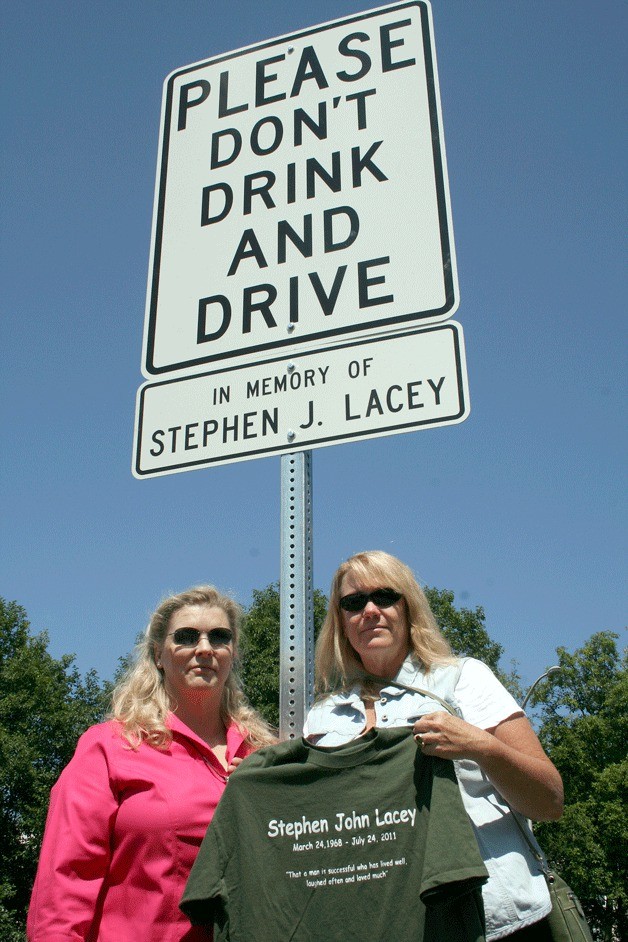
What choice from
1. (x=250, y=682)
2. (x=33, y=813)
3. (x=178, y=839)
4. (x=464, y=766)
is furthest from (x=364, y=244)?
(x=33, y=813)

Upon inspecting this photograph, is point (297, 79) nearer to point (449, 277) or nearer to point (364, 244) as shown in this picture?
point (364, 244)

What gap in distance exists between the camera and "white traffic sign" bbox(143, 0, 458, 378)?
96.3 inches

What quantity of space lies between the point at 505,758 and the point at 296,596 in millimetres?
725

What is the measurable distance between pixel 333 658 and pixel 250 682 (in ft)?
76.9

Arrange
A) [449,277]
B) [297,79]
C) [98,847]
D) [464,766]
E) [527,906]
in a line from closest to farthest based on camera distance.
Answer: [527,906] → [464,766] → [98,847] → [449,277] → [297,79]

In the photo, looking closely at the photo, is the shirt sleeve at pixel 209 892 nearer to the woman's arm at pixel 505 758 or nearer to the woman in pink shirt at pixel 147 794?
the woman in pink shirt at pixel 147 794

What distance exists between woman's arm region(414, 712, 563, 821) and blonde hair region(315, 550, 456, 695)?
0.45 m

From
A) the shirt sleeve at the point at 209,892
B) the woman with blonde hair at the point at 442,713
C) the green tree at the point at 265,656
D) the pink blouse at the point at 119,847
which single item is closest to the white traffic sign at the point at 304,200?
the woman with blonde hair at the point at 442,713

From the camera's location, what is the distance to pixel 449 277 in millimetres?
2348

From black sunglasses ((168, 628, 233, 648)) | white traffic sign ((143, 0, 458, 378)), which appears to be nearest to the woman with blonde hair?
black sunglasses ((168, 628, 233, 648))

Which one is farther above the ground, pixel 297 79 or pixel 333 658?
pixel 297 79

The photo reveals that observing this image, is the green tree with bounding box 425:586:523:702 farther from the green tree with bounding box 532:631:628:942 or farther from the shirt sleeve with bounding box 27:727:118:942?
the shirt sleeve with bounding box 27:727:118:942

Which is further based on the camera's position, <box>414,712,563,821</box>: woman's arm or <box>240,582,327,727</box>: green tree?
<box>240,582,327,727</box>: green tree

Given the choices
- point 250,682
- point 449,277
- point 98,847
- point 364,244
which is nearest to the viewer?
point 98,847
